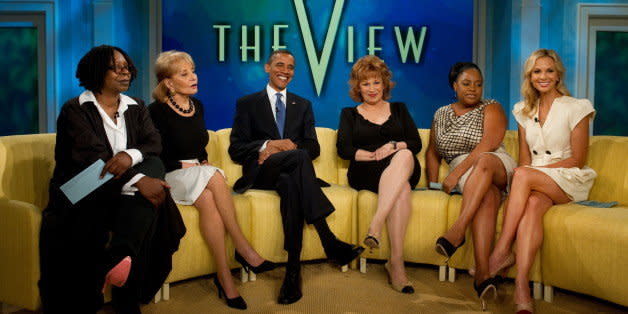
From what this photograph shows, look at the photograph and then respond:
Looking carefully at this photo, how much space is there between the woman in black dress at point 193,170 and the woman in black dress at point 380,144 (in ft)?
2.98

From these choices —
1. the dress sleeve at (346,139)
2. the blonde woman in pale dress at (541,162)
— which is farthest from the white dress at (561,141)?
the dress sleeve at (346,139)

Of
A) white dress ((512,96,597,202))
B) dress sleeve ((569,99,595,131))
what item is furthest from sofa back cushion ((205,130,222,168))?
dress sleeve ((569,99,595,131))

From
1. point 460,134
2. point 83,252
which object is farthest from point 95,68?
point 460,134

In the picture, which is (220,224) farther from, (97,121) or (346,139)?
(346,139)

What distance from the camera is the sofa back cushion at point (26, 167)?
319 centimetres

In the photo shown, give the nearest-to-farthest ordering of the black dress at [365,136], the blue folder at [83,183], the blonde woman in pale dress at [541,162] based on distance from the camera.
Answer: the blue folder at [83,183] < the blonde woman in pale dress at [541,162] < the black dress at [365,136]

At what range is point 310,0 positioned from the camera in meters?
6.12

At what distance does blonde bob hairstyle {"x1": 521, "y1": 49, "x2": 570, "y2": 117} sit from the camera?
3.69 m

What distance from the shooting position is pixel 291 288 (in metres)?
3.40

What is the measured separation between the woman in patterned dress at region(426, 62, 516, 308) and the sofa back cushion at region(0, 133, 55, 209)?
7.53 ft

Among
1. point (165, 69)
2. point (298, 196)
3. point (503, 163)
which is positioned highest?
point (165, 69)

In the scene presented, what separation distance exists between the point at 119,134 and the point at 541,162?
2524 mm

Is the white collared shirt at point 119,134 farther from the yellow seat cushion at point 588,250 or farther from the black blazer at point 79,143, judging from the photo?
the yellow seat cushion at point 588,250

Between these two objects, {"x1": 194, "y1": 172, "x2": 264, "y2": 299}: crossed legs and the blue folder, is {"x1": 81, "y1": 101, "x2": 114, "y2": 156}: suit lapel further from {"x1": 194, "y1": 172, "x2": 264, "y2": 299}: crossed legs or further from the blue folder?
{"x1": 194, "y1": 172, "x2": 264, "y2": 299}: crossed legs
